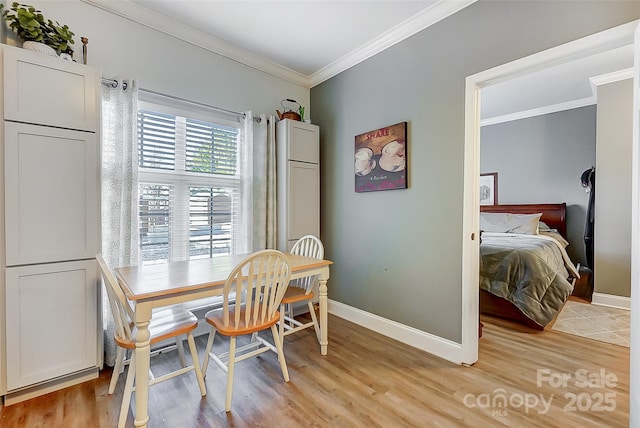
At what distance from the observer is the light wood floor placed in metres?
1.56

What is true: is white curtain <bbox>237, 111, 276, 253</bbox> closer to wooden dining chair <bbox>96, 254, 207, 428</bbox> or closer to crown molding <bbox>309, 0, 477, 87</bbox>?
crown molding <bbox>309, 0, 477, 87</bbox>

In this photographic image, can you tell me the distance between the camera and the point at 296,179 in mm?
3012

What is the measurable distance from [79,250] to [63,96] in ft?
3.05

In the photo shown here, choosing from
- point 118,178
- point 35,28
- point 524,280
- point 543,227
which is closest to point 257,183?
point 118,178

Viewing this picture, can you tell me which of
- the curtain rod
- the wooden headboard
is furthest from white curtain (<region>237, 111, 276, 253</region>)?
the wooden headboard

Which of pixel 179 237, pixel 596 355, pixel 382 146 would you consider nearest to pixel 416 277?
pixel 382 146

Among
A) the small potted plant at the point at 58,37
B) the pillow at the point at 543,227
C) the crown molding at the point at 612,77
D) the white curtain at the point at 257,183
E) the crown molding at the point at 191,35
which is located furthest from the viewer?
the pillow at the point at 543,227

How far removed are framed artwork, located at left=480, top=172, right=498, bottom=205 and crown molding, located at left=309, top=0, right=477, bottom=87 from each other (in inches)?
141

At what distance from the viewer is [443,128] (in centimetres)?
227

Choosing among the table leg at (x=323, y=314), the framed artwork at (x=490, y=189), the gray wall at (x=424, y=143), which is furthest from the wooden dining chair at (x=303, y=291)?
the framed artwork at (x=490, y=189)

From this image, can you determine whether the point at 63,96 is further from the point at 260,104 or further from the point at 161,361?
the point at 161,361

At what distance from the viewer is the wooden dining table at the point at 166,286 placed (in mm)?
1412

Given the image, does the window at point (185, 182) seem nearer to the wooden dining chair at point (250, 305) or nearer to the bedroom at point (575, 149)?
the wooden dining chair at point (250, 305)

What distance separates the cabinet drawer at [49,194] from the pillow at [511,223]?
4.81m
